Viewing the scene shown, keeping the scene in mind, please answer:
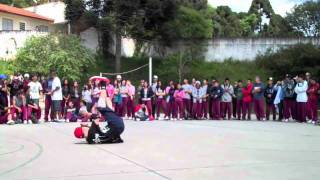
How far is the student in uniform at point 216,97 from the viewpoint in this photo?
23.1m

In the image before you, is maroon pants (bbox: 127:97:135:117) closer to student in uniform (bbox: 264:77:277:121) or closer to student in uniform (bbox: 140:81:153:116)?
student in uniform (bbox: 140:81:153:116)

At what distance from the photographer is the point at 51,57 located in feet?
135

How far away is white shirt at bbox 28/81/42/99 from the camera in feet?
67.7

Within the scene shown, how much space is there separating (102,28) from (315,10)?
26135mm

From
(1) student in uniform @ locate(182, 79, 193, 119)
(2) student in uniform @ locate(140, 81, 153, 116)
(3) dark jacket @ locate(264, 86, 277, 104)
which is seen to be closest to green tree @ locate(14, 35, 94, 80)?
(2) student in uniform @ locate(140, 81, 153, 116)

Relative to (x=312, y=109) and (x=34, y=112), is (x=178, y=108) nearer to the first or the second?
(x=312, y=109)

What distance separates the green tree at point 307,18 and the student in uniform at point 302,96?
3840cm

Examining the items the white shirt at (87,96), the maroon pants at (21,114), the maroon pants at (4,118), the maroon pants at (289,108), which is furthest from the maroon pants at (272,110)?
the maroon pants at (4,118)

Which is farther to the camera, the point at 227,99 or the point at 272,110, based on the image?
the point at 227,99

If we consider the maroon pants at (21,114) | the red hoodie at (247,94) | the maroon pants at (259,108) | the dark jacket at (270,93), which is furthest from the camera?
the red hoodie at (247,94)

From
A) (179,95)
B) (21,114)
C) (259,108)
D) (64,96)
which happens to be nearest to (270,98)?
(259,108)

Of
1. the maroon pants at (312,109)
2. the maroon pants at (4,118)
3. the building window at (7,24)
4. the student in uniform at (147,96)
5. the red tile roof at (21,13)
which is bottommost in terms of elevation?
the maroon pants at (4,118)

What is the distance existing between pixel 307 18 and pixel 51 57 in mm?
30332

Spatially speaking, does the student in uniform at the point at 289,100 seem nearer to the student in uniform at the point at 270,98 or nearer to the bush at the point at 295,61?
the student in uniform at the point at 270,98
